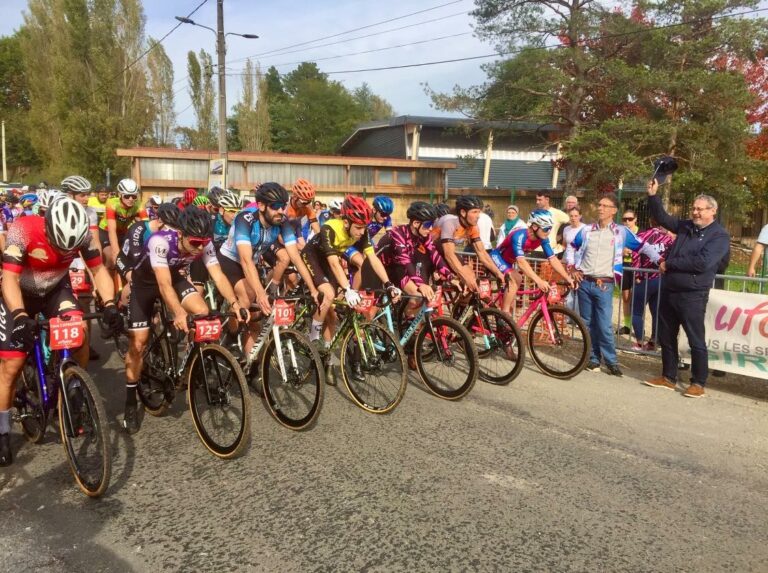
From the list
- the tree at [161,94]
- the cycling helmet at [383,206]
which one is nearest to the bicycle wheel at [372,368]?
the cycling helmet at [383,206]

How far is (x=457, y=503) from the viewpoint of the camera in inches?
138

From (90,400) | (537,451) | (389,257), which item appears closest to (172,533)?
(90,400)

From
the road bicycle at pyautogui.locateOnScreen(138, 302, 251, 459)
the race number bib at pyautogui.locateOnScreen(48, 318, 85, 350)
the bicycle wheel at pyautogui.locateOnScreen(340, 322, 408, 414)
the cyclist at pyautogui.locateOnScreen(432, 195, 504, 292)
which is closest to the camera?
the race number bib at pyautogui.locateOnScreen(48, 318, 85, 350)

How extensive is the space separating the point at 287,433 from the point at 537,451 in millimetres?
1982

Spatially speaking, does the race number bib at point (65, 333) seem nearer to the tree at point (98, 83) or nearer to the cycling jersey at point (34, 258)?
the cycling jersey at point (34, 258)

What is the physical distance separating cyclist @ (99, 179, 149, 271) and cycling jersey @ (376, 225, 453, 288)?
3.63 meters

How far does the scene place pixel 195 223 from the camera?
4.28 metres

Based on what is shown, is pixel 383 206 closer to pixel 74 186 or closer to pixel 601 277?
pixel 601 277

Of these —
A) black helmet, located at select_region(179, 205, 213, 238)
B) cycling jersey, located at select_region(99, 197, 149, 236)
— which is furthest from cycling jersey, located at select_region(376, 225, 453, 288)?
cycling jersey, located at select_region(99, 197, 149, 236)

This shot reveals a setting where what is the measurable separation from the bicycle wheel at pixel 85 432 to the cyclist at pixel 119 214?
422cm

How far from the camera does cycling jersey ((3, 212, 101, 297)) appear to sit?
3865mm

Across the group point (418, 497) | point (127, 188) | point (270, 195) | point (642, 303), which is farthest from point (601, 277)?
point (127, 188)

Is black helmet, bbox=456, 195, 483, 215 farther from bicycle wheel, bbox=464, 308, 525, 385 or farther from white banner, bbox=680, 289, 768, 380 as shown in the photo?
white banner, bbox=680, 289, 768, 380

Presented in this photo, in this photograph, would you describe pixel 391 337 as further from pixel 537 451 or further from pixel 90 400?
pixel 90 400
